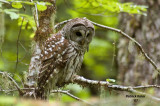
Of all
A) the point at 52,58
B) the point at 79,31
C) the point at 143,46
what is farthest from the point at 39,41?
the point at 143,46

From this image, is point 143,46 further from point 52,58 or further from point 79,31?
point 52,58

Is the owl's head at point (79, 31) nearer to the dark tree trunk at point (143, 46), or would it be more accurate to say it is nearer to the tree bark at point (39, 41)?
the tree bark at point (39, 41)

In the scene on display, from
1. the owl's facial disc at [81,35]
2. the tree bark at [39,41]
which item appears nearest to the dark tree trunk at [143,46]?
the owl's facial disc at [81,35]

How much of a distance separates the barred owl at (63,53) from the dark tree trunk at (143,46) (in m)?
2.32

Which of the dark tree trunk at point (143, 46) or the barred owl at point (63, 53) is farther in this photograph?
the dark tree trunk at point (143, 46)

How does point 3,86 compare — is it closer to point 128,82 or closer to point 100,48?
point 128,82

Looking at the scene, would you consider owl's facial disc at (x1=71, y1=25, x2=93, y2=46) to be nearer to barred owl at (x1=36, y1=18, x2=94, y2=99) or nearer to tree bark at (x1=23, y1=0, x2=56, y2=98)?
barred owl at (x1=36, y1=18, x2=94, y2=99)

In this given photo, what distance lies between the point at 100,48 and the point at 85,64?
4.03 ft

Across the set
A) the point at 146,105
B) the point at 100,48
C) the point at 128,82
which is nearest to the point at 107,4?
the point at 128,82

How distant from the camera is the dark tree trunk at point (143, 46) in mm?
6047

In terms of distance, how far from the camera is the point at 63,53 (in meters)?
3.85

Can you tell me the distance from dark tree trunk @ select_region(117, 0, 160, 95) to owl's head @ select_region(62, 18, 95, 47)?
90.1 inches

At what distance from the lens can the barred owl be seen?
12.5 feet

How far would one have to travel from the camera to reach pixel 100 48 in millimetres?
10430
